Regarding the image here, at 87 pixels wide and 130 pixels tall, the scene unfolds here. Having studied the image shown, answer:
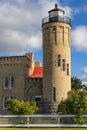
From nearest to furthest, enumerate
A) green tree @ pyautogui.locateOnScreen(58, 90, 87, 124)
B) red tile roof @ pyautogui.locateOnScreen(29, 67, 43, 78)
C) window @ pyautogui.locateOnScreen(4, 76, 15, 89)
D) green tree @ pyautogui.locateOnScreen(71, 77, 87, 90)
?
green tree @ pyautogui.locateOnScreen(58, 90, 87, 124)
window @ pyautogui.locateOnScreen(4, 76, 15, 89)
red tile roof @ pyautogui.locateOnScreen(29, 67, 43, 78)
green tree @ pyautogui.locateOnScreen(71, 77, 87, 90)

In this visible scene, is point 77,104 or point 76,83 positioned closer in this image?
point 77,104

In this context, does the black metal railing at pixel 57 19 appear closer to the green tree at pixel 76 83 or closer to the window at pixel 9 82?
the window at pixel 9 82

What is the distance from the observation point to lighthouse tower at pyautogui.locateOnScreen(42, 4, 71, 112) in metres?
47.2

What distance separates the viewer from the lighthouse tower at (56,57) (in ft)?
155

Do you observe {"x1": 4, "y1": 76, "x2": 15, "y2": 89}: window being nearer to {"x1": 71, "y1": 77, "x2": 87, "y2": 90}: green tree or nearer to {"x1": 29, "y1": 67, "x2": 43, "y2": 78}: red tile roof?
{"x1": 29, "y1": 67, "x2": 43, "y2": 78}: red tile roof

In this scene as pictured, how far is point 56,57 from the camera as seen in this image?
48.0 m

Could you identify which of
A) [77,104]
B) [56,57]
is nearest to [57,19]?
[56,57]

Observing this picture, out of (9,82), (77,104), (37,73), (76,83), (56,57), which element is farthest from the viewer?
(76,83)

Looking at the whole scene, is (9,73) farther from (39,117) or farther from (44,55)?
(39,117)

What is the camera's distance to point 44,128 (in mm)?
32906

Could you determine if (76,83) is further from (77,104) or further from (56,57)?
(77,104)

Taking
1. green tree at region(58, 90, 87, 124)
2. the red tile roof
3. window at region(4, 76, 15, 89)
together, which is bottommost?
green tree at region(58, 90, 87, 124)

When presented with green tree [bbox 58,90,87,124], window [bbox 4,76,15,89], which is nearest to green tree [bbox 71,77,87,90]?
window [bbox 4,76,15,89]

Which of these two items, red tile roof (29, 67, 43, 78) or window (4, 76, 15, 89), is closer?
window (4, 76, 15, 89)
